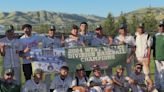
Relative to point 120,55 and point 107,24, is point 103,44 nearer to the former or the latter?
point 120,55

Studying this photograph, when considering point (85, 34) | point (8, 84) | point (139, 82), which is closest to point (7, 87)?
point (8, 84)

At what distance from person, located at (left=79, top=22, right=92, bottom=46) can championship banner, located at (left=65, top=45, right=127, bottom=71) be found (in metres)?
0.22

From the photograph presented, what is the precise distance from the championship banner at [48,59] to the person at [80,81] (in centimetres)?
67

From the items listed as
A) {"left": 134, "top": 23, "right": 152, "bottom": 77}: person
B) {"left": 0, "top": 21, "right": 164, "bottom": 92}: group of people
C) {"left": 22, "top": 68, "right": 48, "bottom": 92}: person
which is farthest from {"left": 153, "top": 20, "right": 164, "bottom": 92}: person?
{"left": 22, "top": 68, "right": 48, "bottom": 92}: person

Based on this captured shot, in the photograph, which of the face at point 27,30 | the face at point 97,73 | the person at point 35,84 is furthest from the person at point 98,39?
the person at point 35,84

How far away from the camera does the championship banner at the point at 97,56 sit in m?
11.5

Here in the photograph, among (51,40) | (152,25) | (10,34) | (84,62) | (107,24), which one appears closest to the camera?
(10,34)

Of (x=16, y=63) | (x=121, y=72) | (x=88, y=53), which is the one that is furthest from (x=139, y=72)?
(x=16, y=63)

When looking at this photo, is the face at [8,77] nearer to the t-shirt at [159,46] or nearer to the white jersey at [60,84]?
the white jersey at [60,84]

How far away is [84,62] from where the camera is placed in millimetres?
11742

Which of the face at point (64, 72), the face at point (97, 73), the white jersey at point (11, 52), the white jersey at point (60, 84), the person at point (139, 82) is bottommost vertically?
the person at point (139, 82)

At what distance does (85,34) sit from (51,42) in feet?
3.52

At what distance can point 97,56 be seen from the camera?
12.0 m

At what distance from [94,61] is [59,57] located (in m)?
1.14
